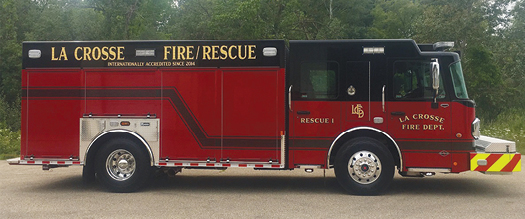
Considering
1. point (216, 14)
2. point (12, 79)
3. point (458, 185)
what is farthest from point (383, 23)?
point (458, 185)

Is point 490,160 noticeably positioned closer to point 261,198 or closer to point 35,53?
point 261,198

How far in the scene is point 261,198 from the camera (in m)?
8.73

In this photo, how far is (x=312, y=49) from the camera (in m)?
9.06

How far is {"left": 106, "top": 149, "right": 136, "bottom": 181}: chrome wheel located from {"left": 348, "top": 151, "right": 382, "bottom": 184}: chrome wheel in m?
3.90

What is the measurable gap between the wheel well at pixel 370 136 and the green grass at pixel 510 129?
8700 millimetres

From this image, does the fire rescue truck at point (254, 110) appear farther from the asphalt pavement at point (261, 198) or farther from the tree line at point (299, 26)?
the tree line at point (299, 26)

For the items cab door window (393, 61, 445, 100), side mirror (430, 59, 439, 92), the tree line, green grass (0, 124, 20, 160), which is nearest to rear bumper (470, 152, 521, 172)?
cab door window (393, 61, 445, 100)

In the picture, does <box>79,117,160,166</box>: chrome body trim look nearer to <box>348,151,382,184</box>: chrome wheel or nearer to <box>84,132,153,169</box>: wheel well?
<box>84,132,153,169</box>: wheel well

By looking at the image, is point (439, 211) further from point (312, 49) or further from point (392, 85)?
point (312, 49)

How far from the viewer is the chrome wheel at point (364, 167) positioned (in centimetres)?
884

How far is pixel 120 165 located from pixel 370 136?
4480 mm

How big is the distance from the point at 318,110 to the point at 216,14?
30.6m

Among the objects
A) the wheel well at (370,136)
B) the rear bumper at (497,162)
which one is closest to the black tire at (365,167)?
the wheel well at (370,136)

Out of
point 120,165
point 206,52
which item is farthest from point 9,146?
point 206,52
